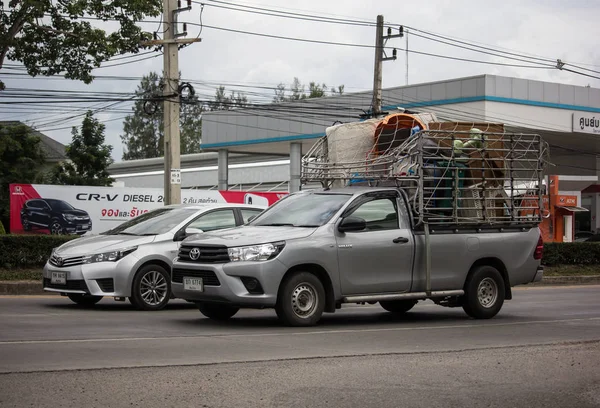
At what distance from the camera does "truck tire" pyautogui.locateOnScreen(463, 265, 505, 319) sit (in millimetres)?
12883

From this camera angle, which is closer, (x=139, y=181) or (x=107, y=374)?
(x=107, y=374)

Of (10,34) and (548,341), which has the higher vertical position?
(10,34)

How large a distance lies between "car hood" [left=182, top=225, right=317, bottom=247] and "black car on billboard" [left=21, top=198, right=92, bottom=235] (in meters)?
16.6

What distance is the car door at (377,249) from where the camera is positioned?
11.6m

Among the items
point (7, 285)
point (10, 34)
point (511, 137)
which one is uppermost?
point (10, 34)

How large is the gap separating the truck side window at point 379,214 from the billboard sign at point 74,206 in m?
15.0

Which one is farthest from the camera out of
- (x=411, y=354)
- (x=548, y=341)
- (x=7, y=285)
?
(x=7, y=285)

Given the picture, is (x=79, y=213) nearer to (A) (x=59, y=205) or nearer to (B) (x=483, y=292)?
(A) (x=59, y=205)

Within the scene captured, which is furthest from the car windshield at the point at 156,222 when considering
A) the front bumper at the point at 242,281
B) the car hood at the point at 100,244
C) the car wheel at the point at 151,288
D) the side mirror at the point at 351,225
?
the side mirror at the point at 351,225

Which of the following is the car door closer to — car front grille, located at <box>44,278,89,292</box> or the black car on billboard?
car front grille, located at <box>44,278,89,292</box>

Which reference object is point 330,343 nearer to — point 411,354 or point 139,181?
point 411,354

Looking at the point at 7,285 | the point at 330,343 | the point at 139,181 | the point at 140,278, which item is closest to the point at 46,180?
the point at 139,181

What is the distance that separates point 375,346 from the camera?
9.65m

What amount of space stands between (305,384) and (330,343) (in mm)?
2548
